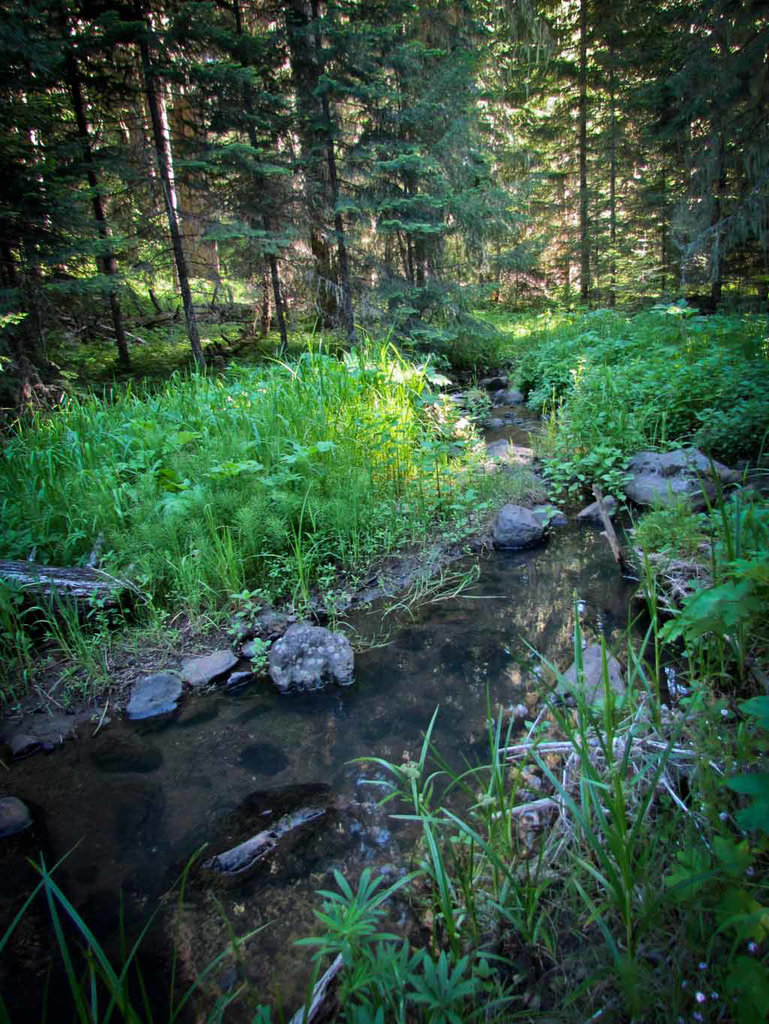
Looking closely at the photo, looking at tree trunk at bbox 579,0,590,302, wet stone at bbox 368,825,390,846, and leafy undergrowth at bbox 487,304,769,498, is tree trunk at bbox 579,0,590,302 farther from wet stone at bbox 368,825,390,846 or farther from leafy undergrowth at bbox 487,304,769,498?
wet stone at bbox 368,825,390,846

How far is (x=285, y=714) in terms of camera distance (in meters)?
2.84

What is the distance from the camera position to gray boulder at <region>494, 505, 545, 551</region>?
436 centimetres

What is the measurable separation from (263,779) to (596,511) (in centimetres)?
371

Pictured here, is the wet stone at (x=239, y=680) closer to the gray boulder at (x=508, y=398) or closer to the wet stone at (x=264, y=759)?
the wet stone at (x=264, y=759)

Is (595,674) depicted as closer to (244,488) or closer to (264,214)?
(244,488)

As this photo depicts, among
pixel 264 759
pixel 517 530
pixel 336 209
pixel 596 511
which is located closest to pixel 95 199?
pixel 336 209

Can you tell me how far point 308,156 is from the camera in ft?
32.5

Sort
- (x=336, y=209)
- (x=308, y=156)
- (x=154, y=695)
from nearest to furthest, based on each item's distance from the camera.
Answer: (x=154, y=695)
(x=336, y=209)
(x=308, y=156)

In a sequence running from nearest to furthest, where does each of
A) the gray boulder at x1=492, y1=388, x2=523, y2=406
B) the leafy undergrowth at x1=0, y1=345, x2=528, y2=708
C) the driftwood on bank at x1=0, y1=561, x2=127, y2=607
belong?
the driftwood on bank at x1=0, y1=561, x2=127, y2=607 → the leafy undergrowth at x1=0, y1=345, x2=528, y2=708 → the gray boulder at x1=492, y1=388, x2=523, y2=406

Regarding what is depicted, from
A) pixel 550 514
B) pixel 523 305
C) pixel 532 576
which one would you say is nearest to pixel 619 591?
pixel 532 576

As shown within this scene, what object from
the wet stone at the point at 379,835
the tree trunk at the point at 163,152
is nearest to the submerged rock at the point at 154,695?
the wet stone at the point at 379,835

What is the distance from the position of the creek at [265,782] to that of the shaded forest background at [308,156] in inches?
256

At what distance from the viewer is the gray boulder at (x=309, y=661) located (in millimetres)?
3018

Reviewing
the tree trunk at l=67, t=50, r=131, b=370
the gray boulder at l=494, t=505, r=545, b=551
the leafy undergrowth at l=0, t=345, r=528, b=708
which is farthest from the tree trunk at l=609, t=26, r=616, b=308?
the tree trunk at l=67, t=50, r=131, b=370
